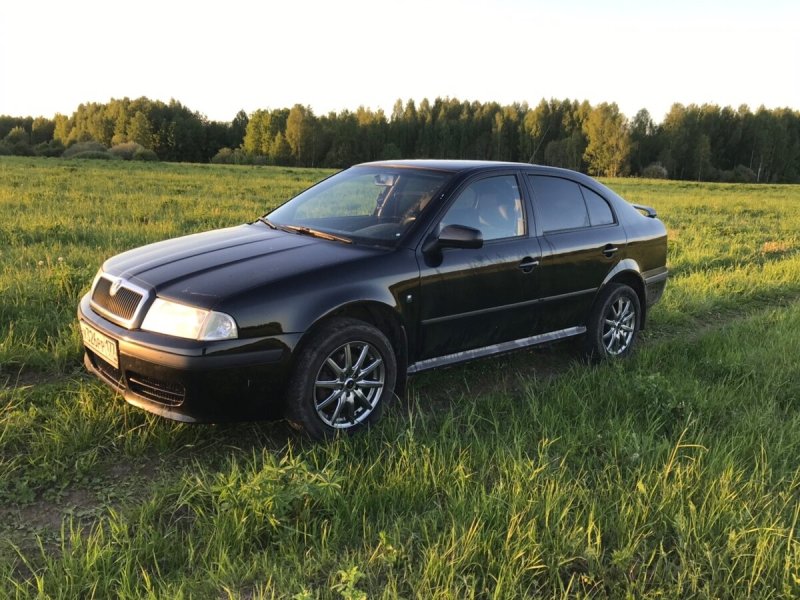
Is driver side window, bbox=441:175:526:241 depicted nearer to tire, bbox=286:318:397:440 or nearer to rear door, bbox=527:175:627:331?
rear door, bbox=527:175:627:331

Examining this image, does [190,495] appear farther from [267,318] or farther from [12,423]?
[12,423]

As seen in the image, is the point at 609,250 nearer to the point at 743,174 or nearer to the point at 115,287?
the point at 115,287

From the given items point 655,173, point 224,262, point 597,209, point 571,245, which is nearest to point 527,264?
point 571,245

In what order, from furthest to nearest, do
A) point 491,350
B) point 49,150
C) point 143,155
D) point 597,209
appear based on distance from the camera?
point 49,150, point 143,155, point 597,209, point 491,350

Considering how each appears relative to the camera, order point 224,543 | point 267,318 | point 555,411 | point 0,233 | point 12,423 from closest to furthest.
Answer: point 224,543 < point 267,318 < point 12,423 < point 555,411 < point 0,233

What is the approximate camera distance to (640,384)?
13.7 ft

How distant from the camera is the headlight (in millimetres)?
3094

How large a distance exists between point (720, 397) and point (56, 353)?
184 inches

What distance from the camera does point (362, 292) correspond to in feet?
11.5

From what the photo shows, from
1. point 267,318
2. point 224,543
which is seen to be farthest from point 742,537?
point 267,318

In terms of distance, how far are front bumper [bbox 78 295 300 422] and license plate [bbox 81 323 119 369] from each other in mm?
44

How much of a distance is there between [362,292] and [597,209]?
2.61 metres

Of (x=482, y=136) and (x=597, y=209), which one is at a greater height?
(x=482, y=136)

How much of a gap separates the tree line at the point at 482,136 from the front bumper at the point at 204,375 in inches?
2984
